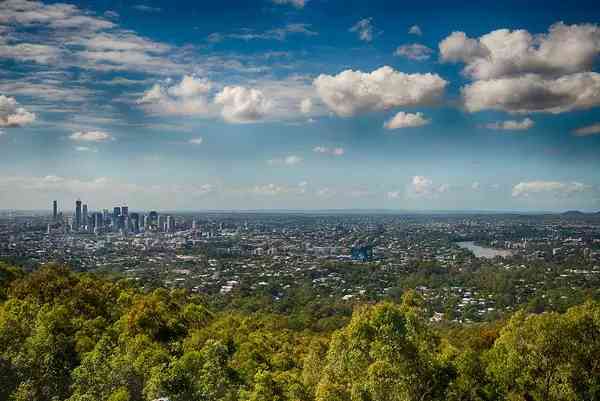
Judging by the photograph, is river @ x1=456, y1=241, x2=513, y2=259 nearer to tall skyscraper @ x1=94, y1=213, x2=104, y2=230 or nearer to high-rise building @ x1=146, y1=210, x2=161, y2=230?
high-rise building @ x1=146, y1=210, x2=161, y2=230

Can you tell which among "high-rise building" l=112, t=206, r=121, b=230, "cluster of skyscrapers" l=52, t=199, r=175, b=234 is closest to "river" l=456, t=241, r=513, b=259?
"cluster of skyscrapers" l=52, t=199, r=175, b=234

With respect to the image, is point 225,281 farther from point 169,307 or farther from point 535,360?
point 535,360

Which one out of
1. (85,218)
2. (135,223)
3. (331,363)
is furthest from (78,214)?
(331,363)

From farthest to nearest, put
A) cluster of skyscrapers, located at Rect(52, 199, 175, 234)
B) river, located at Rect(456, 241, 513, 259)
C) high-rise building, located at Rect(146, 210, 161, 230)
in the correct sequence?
high-rise building, located at Rect(146, 210, 161, 230), cluster of skyscrapers, located at Rect(52, 199, 175, 234), river, located at Rect(456, 241, 513, 259)

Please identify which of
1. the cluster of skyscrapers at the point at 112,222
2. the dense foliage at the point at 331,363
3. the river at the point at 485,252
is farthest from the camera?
the cluster of skyscrapers at the point at 112,222

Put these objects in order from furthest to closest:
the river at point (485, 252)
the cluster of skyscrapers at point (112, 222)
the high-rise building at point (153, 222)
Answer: the high-rise building at point (153, 222), the cluster of skyscrapers at point (112, 222), the river at point (485, 252)

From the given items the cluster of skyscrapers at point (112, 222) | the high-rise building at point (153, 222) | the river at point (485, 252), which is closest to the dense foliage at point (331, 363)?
the river at point (485, 252)

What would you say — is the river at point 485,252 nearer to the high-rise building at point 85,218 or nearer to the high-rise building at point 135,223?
the high-rise building at point 135,223

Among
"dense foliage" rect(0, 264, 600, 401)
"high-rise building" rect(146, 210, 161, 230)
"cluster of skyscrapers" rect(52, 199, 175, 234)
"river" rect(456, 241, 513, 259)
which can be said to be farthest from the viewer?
"high-rise building" rect(146, 210, 161, 230)

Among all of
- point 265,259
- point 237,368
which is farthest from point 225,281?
point 237,368
